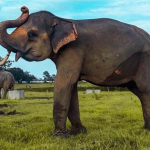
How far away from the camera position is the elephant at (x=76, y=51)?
508 cm

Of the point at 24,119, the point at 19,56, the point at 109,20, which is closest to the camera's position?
the point at 19,56

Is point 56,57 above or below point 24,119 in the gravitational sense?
above

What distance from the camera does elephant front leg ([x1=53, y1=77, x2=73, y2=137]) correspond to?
5.05 m

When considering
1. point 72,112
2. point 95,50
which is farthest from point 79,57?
point 72,112

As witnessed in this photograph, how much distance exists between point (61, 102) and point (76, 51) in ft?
2.82

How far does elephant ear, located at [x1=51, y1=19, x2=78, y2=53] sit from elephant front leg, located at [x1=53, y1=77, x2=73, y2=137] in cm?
54

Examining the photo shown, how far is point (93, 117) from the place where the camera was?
7.86m

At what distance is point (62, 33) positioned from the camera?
202 inches

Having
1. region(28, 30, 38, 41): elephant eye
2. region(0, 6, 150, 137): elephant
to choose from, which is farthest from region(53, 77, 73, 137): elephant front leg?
region(28, 30, 38, 41): elephant eye

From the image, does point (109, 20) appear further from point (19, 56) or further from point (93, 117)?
point (93, 117)

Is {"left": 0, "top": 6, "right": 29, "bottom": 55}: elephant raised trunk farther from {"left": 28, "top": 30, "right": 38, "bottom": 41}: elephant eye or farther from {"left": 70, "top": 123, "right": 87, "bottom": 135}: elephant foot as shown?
{"left": 70, "top": 123, "right": 87, "bottom": 135}: elephant foot

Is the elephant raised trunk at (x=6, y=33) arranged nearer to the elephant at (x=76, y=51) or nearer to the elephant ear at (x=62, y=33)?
the elephant at (x=76, y=51)

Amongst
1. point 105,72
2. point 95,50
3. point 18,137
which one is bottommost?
point 18,137

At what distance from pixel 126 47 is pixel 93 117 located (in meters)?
2.95
